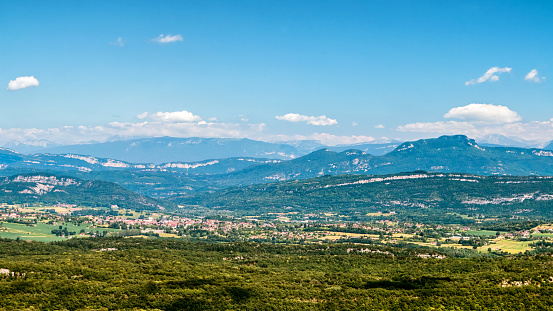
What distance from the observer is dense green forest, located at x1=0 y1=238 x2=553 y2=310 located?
63875mm

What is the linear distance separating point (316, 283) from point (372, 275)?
45.1 feet

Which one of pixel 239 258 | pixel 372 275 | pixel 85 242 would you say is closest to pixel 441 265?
pixel 372 275

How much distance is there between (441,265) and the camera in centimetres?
9456

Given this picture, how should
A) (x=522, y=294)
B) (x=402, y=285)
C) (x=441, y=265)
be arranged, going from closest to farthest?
(x=522, y=294), (x=402, y=285), (x=441, y=265)

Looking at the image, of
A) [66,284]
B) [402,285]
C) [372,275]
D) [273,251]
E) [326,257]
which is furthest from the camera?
A: [273,251]

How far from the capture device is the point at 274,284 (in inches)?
3000

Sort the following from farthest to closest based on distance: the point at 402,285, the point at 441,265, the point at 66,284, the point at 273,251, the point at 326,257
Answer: the point at 273,251 < the point at 326,257 < the point at 441,265 < the point at 402,285 < the point at 66,284

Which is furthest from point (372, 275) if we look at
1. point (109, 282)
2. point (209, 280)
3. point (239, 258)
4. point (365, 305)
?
point (109, 282)

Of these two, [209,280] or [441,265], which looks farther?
[441,265]

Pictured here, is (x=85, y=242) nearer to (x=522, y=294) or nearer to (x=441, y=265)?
(x=441, y=265)

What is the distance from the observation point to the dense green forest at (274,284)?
63.9 meters

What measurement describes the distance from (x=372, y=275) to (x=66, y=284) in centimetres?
5056

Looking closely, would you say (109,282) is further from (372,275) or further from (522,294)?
(522,294)

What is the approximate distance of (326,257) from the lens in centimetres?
11238
